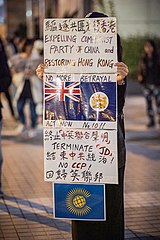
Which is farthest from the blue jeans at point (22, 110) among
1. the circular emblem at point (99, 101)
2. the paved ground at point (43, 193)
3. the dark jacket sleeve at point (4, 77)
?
the circular emblem at point (99, 101)

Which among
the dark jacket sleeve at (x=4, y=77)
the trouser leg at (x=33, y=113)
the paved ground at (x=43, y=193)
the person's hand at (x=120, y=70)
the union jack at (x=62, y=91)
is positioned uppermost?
the person's hand at (x=120, y=70)

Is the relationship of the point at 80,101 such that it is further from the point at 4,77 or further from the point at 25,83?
the point at 25,83

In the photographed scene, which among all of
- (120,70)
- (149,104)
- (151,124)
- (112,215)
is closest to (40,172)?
(112,215)

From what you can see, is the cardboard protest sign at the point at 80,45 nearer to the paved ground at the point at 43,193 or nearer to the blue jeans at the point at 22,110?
the paved ground at the point at 43,193

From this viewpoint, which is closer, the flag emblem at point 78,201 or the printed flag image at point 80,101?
the printed flag image at point 80,101

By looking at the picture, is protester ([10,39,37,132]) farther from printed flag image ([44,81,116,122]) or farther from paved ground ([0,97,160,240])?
printed flag image ([44,81,116,122])

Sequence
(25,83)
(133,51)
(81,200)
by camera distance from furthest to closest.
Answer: (133,51), (25,83), (81,200)

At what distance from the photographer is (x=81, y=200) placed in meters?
4.70

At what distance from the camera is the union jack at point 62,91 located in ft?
15.1

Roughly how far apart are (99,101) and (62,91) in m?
0.32

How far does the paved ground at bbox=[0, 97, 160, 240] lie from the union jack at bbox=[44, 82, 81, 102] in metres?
1.51

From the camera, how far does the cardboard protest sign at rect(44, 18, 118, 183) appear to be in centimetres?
454

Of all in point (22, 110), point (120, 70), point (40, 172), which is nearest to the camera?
point (120, 70)

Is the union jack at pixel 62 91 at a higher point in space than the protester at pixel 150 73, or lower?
higher
